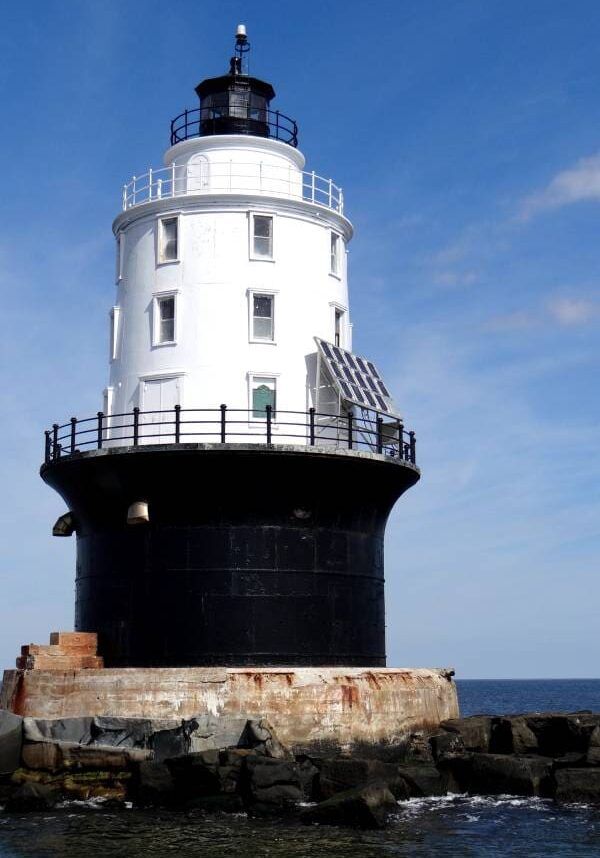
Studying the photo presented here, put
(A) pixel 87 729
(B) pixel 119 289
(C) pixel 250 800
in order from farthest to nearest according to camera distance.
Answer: (B) pixel 119 289, (A) pixel 87 729, (C) pixel 250 800

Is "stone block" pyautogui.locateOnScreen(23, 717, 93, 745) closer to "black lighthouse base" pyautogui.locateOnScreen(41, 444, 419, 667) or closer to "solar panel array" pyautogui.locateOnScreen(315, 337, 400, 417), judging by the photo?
"black lighthouse base" pyautogui.locateOnScreen(41, 444, 419, 667)

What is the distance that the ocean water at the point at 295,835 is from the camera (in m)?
20.3

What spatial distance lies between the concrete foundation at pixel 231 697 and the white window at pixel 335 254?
10.4 metres

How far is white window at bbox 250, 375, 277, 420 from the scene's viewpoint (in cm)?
2809

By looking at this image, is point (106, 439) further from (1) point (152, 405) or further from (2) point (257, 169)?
(2) point (257, 169)

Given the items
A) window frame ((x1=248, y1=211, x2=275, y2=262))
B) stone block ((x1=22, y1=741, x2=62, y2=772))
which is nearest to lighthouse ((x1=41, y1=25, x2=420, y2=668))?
window frame ((x1=248, y1=211, x2=275, y2=262))

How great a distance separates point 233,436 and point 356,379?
3.64m

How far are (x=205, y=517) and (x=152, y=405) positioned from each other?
341 centimetres

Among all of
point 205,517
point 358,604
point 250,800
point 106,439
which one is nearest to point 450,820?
point 250,800

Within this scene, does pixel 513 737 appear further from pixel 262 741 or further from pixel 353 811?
pixel 262 741

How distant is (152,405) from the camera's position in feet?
93.5

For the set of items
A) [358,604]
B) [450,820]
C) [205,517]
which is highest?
[205,517]

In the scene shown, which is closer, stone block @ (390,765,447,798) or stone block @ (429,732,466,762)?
stone block @ (390,765,447,798)

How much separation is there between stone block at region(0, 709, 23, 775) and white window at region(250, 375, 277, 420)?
872 centimetres
